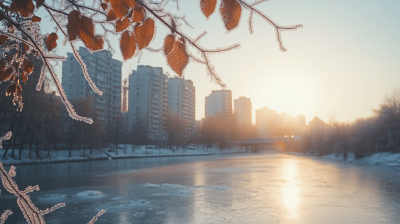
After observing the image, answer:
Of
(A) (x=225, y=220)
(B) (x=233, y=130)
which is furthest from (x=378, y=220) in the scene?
(B) (x=233, y=130)

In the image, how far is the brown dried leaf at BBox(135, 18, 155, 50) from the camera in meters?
1.26

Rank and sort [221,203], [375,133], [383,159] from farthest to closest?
1. [375,133]
2. [383,159]
3. [221,203]

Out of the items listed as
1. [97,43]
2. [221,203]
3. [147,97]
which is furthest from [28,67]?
[147,97]

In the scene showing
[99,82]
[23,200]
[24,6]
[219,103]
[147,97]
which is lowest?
[23,200]

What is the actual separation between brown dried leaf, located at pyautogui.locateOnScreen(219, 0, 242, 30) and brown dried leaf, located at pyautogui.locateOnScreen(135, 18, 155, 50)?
0.29 m

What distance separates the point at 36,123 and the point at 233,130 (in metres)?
85.2

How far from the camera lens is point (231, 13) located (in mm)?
1253

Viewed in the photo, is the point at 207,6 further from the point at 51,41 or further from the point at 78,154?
the point at 78,154

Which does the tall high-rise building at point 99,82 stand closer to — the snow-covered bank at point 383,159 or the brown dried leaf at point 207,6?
the snow-covered bank at point 383,159

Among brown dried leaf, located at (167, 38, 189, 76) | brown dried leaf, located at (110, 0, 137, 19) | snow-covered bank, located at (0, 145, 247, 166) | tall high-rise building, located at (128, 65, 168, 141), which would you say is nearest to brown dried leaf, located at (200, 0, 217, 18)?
brown dried leaf, located at (167, 38, 189, 76)

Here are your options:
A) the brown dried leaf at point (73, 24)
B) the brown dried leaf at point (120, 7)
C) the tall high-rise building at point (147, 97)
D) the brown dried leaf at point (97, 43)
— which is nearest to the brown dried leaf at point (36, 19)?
the brown dried leaf at point (97, 43)

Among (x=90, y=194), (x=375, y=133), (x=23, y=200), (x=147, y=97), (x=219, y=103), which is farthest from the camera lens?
(x=219, y=103)

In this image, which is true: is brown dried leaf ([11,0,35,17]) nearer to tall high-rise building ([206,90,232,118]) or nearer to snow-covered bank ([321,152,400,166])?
snow-covered bank ([321,152,400,166])

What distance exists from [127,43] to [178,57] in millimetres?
230
